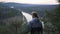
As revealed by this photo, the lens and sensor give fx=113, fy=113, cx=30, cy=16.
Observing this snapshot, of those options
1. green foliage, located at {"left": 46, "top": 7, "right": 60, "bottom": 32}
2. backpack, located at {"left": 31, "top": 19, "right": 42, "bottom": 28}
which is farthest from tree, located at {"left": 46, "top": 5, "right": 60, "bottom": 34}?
backpack, located at {"left": 31, "top": 19, "right": 42, "bottom": 28}

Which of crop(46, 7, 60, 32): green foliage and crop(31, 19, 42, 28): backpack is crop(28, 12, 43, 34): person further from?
crop(46, 7, 60, 32): green foliage

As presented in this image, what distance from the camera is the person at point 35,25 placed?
3.52 ft

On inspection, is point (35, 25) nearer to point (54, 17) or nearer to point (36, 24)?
point (36, 24)

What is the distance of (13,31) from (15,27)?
43 mm

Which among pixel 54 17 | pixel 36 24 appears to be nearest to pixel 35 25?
pixel 36 24

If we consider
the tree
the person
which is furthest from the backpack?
the tree

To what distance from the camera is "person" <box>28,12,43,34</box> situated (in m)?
1.07

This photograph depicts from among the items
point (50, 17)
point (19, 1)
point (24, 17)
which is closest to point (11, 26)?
point (24, 17)

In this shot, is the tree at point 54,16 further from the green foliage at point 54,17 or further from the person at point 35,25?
the person at point 35,25

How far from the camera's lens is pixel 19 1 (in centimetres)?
113

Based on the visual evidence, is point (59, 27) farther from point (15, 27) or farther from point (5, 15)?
point (5, 15)

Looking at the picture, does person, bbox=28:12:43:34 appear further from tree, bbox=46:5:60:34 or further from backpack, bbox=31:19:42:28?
tree, bbox=46:5:60:34

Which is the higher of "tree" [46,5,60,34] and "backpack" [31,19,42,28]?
"tree" [46,5,60,34]

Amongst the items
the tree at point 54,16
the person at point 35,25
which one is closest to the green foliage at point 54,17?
the tree at point 54,16
